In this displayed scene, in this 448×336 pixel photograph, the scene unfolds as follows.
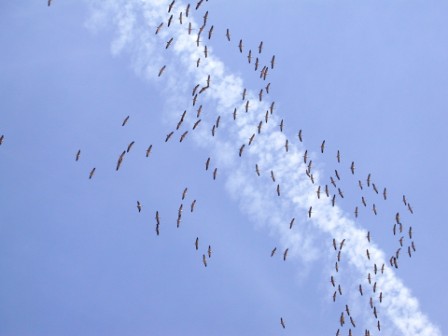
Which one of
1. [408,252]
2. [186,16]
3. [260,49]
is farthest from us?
[408,252]

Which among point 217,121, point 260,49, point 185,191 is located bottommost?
point 185,191

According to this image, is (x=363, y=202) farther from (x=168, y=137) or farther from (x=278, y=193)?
(x=168, y=137)

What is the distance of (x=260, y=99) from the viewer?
135 feet

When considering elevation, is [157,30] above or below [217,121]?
above

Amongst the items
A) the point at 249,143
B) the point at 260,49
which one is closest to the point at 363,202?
the point at 249,143

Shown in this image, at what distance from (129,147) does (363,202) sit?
770 inches

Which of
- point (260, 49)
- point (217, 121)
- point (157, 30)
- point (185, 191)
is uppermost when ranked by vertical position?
point (260, 49)

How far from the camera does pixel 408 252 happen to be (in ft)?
161

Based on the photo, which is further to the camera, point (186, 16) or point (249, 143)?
point (249, 143)

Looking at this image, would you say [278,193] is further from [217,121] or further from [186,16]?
[186,16]

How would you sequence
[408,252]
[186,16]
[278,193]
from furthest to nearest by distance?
1. [408,252]
2. [278,193]
3. [186,16]

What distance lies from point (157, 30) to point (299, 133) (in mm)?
13914

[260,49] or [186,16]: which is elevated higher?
[260,49]

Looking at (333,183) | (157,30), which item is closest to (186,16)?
(157,30)
